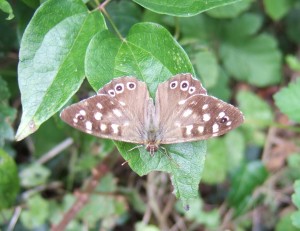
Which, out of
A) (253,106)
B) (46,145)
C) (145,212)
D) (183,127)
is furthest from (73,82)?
(253,106)

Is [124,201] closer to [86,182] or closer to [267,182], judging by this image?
[86,182]

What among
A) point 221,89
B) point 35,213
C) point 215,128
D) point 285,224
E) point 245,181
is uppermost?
point 215,128

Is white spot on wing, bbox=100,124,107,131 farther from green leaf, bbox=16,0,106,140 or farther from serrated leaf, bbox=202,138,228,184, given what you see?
serrated leaf, bbox=202,138,228,184

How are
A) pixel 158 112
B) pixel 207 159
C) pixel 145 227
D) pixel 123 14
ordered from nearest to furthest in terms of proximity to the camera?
1. pixel 158 112
2. pixel 123 14
3. pixel 145 227
4. pixel 207 159

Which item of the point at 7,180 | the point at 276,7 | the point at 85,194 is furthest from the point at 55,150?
the point at 276,7

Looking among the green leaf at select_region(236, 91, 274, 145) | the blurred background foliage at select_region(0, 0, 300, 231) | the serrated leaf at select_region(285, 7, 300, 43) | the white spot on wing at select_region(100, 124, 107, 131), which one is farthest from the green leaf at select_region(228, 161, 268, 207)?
the white spot on wing at select_region(100, 124, 107, 131)

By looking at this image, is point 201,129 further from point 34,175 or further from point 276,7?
point 276,7

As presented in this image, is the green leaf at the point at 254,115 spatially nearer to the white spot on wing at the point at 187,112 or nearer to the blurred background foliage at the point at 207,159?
the blurred background foliage at the point at 207,159
